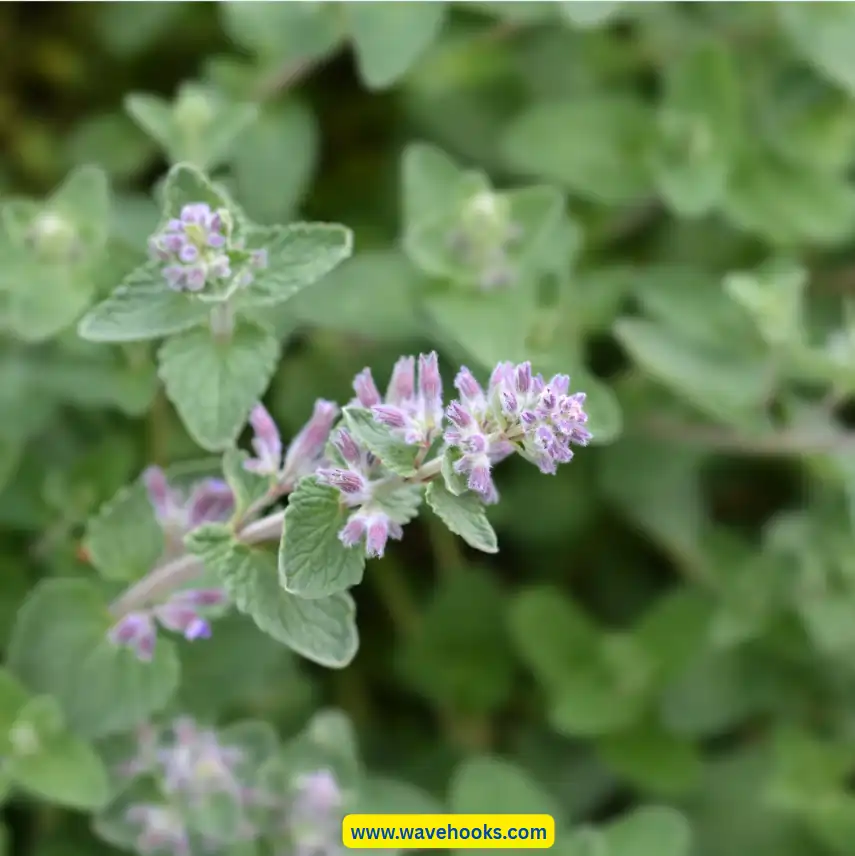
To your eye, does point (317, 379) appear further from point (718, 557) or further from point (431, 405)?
point (431, 405)

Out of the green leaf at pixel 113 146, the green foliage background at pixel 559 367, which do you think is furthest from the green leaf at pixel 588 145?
the green leaf at pixel 113 146

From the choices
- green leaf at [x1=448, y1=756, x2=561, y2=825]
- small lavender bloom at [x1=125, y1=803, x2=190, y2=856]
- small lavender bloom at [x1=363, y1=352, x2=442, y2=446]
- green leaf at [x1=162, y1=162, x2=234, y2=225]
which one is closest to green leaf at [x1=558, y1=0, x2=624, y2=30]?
green leaf at [x1=162, y1=162, x2=234, y2=225]

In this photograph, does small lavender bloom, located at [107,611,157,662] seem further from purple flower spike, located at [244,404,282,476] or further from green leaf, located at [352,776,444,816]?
green leaf, located at [352,776,444,816]

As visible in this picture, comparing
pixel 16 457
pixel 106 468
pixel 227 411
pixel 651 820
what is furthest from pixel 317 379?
pixel 651 820

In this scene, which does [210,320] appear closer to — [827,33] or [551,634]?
[551,634]

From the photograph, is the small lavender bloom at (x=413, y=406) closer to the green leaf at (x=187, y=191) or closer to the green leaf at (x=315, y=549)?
the green leaf at (x=315, y=549)

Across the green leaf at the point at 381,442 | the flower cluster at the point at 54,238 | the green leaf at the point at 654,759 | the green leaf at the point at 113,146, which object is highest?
the green leaf at the point at 113,146

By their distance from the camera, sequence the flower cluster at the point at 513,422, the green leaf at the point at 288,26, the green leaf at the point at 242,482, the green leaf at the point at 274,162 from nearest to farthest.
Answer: the flower cluster at the point at 513,422, the green leaf at the point at 242,482, the green leaf at the point at 288,26, the green leaf at the point at 274,162
